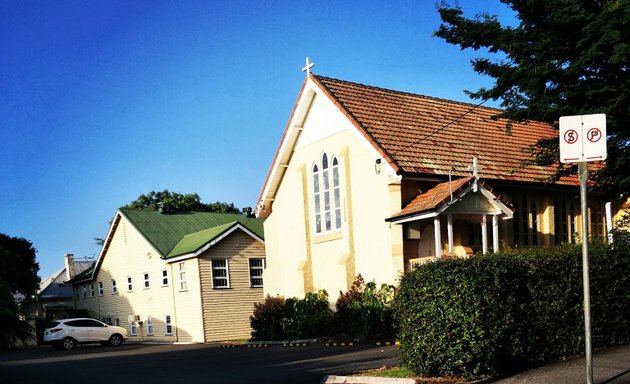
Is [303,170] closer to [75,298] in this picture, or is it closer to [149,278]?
[149,278]

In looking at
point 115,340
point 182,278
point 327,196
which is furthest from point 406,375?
point 115,340

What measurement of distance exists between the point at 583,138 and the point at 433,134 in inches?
733

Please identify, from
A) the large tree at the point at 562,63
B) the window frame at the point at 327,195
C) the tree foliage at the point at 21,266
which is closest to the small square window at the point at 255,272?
the window frame at the point at 327,195

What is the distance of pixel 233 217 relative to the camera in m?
46.8

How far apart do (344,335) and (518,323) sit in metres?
12.8

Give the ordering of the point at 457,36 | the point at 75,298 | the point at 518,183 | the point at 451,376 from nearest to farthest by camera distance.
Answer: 1. the point at 451,376
2. the point at 457,36
3. the point at 518,183
4. the point at 75,298

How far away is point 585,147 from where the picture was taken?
8516mm

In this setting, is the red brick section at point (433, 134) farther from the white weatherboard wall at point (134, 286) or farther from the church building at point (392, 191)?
the white weatherboard wall at point (134, 286)

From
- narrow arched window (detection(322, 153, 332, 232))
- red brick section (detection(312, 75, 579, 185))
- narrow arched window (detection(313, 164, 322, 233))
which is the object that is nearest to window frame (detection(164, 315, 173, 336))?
narrow arched window (detection(313, 164, 322, 233))

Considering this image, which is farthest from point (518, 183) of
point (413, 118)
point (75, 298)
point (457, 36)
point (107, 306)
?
point (75, 298)

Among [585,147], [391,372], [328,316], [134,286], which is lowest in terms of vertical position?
[134,286]

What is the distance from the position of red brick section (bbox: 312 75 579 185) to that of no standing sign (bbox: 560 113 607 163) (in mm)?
15055

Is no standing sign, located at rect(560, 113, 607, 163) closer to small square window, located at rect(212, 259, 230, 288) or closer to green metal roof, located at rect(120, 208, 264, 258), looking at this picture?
green metal roof, located at rect(120, 208, 264, 258)

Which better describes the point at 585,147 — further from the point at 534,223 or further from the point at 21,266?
the point at 534,223
